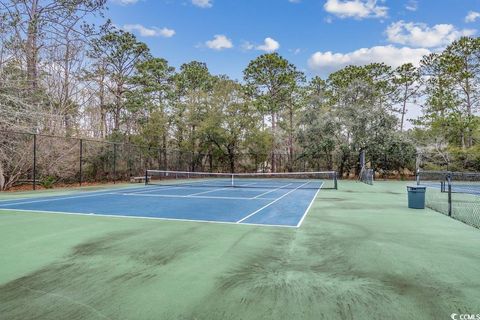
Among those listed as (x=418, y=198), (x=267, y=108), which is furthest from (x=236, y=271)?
(x=267, y=108)

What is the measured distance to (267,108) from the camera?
93.8 feet

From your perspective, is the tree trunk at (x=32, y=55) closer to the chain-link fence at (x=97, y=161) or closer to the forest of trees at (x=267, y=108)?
the forest of trees at (x=267, y=108)

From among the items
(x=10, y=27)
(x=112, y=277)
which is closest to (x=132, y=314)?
(x=112, y=277)

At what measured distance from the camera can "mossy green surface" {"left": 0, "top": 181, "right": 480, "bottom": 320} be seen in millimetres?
2527

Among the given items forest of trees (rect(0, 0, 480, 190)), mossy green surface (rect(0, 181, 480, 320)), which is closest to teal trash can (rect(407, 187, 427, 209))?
mossy green surface (rect(0, 181, 480, 320))

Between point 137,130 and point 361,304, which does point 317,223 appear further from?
point 137,130

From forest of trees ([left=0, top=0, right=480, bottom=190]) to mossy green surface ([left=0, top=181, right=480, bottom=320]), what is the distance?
15372 mm

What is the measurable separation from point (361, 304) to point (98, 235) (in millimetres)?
4107

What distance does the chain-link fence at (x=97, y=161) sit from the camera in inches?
554

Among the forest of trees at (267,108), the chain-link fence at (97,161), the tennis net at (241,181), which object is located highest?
the forest of trees at (267,108)

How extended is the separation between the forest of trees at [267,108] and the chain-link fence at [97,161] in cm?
21

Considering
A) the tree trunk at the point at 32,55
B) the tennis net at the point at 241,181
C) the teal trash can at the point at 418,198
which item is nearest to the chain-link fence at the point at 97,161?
the tennis net at the point at 241,181

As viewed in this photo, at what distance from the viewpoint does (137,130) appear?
26641 millimetres

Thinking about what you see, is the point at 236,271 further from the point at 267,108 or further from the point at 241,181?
the point at 267,108
